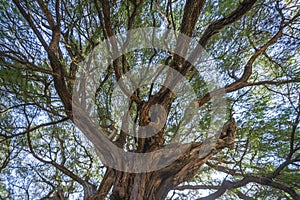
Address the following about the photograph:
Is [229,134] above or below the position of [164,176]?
above

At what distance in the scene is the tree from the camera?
4.91 ft

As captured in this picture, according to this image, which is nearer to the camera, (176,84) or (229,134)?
(229,134)

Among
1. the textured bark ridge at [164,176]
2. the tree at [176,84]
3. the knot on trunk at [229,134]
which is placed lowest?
the textured bark ridge at [164,176]

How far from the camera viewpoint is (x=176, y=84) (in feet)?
5.28

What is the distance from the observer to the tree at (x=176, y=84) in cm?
150

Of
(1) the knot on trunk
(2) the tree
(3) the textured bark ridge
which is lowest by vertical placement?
(3) the textured bark ridge

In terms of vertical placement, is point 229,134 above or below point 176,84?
below

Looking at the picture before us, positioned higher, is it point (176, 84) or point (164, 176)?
point (176, 84)

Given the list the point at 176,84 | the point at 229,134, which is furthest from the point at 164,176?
the point at 176,84

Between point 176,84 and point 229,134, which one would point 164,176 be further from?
point 176,84

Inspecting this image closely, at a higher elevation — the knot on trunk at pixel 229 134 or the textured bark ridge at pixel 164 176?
the knot on trunk at pixel 229 134

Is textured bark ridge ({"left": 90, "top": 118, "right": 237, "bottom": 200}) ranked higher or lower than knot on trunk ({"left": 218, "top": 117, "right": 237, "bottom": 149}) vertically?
lower

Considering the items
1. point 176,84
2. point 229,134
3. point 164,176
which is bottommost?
point 164,176

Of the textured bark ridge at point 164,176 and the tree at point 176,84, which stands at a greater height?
the tree at point 176,84
